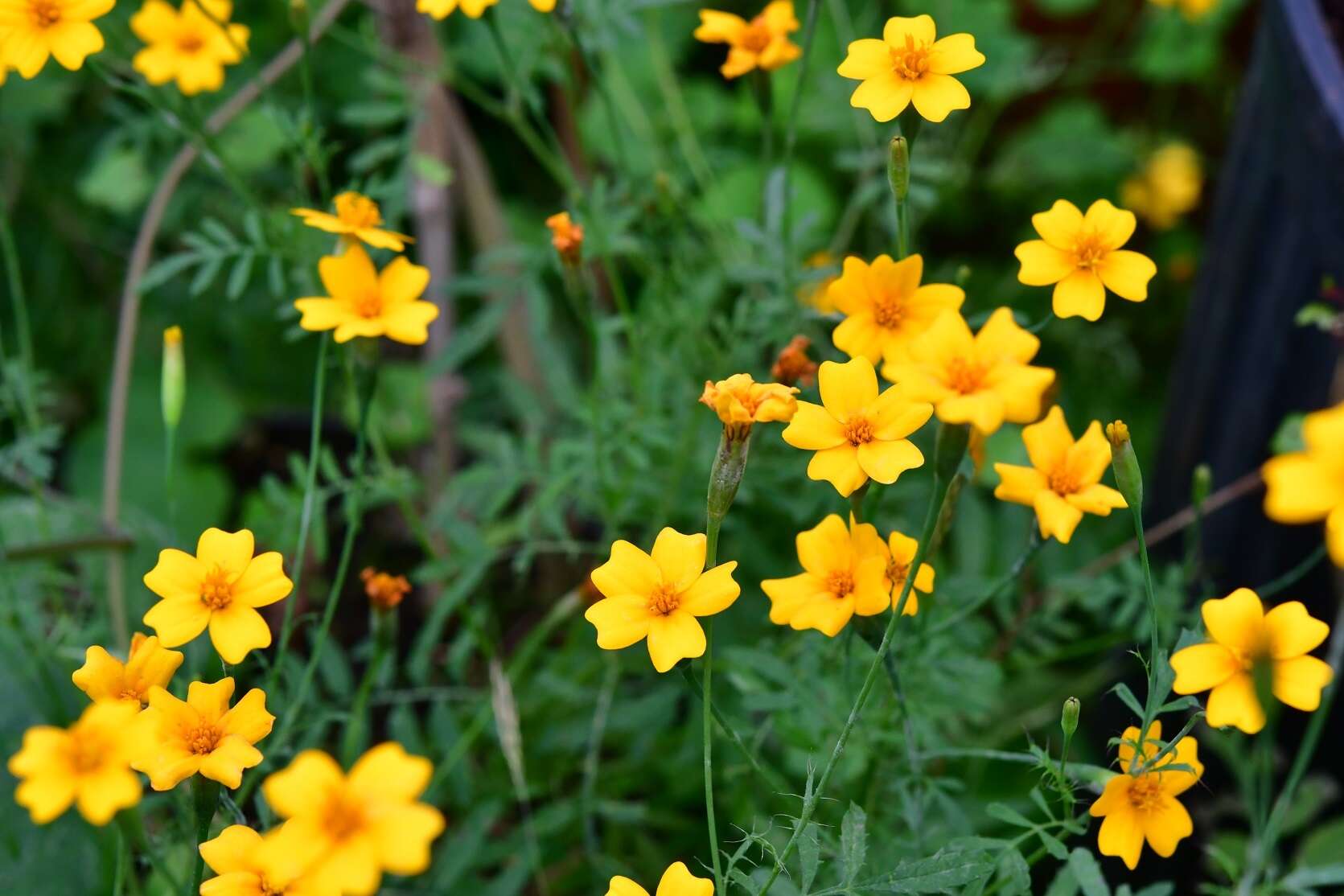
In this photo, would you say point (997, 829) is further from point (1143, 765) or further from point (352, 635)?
point (352, 635)

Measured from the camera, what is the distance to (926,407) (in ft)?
2.17

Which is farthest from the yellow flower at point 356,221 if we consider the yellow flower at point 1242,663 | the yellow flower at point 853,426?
the yellow flower at point 1242,663

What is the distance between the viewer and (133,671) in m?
0.69

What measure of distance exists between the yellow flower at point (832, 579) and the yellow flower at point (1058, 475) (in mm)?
83

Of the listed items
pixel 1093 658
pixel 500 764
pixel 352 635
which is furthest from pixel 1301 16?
pixel 352 635

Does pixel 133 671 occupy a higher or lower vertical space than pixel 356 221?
lower

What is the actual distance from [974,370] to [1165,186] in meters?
1.59

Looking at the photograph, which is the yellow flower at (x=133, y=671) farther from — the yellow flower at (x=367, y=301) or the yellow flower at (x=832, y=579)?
the yellow flower at (x=832, y=579)

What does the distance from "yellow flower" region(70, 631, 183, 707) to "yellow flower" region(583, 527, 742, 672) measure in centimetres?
24

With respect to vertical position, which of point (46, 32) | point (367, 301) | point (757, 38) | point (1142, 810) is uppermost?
point (46, 32)

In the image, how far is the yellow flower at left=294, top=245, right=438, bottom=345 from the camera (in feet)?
2.58

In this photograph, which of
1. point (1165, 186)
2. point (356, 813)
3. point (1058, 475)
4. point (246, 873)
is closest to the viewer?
point (356, 813)

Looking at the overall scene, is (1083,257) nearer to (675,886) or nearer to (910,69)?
(910,69)

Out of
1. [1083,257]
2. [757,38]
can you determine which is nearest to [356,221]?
[757,38]
